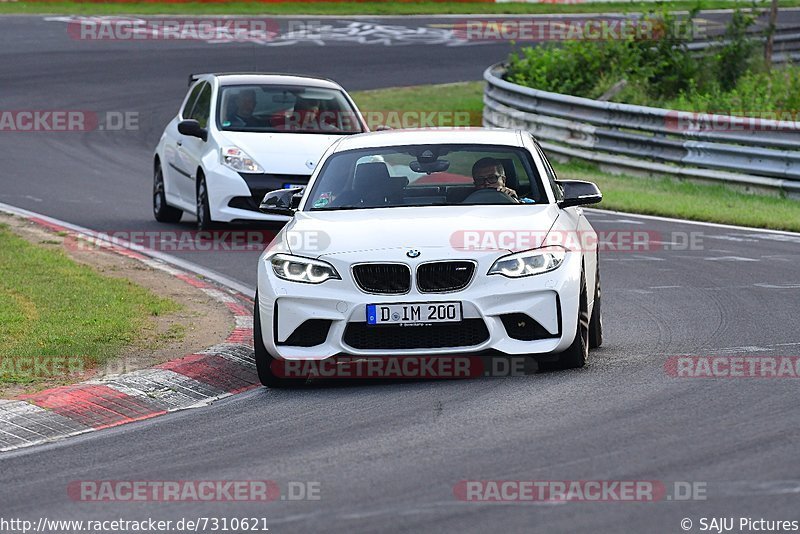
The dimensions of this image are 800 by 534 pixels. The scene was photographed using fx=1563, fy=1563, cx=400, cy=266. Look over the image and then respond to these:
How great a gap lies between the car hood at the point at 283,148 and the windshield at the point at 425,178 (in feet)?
18.4

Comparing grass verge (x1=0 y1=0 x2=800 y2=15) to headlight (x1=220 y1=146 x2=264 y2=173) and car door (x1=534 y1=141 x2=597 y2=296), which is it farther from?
car door (x1=534 y1=141 x2=597 y2=296)

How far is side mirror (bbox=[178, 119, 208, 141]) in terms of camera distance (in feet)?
54.6

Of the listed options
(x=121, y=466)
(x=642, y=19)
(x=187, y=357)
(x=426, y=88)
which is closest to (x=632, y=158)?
(x=642, y=19)

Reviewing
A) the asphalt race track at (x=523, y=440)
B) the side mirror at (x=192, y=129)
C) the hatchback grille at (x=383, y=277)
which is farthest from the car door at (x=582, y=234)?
the side mirror at (x=192, y=129)

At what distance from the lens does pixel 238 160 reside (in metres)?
16.3

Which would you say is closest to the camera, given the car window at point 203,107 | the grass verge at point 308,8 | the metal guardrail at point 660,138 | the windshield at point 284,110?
the windshield at point 284,110

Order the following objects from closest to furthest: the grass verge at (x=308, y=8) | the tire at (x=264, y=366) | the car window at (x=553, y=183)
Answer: the tire at (x=264, y=366)
the car window at (x=553, y=183)
the grass verge at (x=308, y=8)

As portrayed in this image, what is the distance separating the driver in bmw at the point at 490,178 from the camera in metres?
10.0

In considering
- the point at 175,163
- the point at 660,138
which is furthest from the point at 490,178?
the point at 660,138

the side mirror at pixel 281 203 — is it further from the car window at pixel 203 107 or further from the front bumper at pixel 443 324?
the car window at pixel 203 107

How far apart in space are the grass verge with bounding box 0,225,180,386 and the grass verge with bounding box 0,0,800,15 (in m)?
28.8
